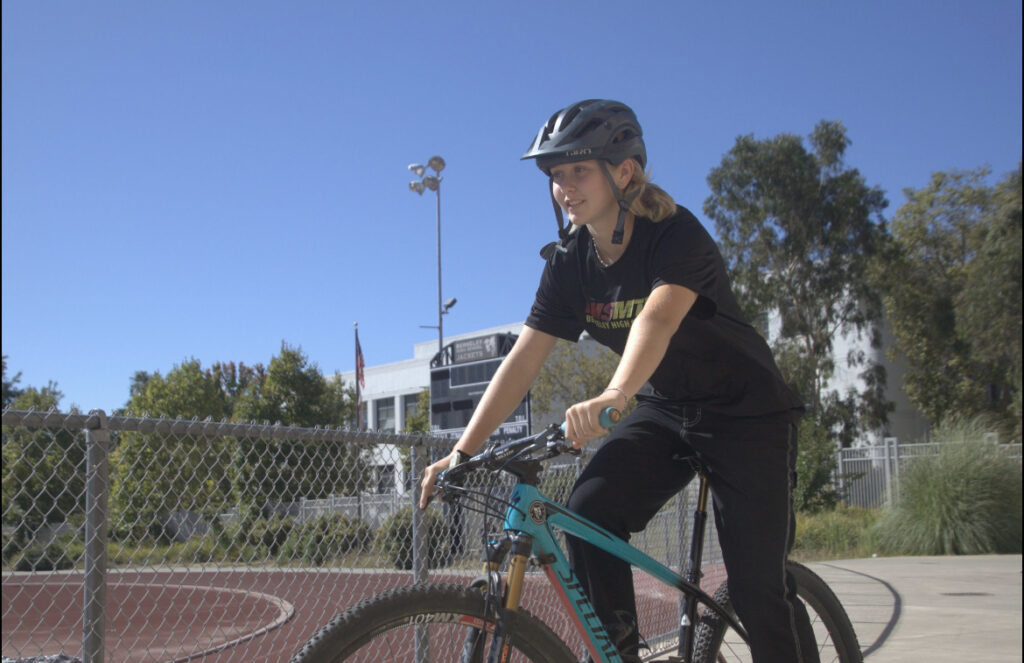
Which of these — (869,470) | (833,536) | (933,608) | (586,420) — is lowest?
(833,536)

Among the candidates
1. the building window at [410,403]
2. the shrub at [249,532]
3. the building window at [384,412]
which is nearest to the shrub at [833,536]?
the shrub at [249,532]

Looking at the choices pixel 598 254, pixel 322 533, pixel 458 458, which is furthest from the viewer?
pixel 322 533

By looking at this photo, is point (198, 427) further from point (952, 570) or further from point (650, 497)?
point (952, 570)

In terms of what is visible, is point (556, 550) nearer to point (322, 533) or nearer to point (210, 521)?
point (210, 521)

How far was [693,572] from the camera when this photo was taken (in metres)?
2.90

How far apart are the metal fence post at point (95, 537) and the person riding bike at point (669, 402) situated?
1.08m

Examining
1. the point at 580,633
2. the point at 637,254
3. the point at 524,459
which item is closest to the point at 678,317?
the point at 637,254

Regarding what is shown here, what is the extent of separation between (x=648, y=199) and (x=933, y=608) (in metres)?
6.81

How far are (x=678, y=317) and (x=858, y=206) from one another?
37763 millimetres

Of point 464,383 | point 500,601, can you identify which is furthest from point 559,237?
point 464,383

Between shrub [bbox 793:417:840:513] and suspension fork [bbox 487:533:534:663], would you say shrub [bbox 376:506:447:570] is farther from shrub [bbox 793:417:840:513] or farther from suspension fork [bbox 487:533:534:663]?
shrub [bbox 793:417:840:513]

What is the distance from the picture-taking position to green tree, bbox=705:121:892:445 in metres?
37.2

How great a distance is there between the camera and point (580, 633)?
236 cm

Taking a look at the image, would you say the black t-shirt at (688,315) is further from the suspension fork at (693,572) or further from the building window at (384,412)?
the building window at (384,412)
